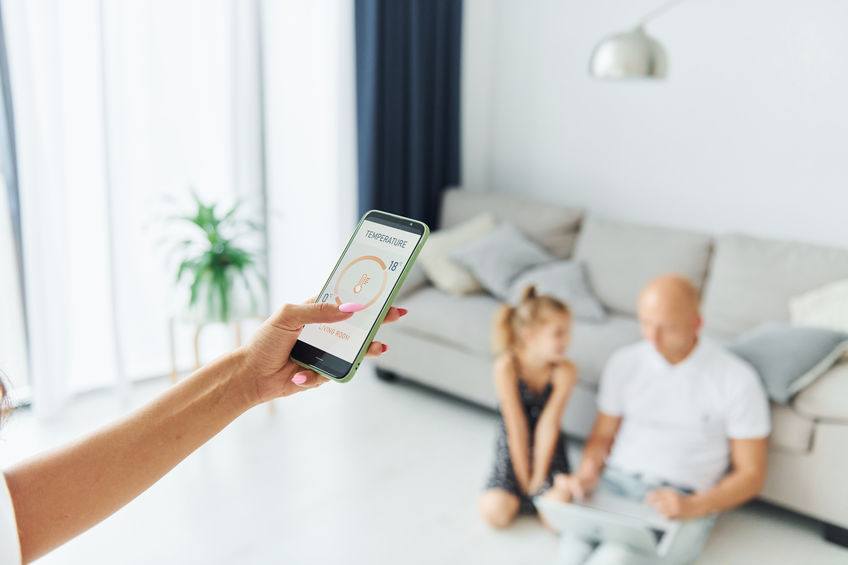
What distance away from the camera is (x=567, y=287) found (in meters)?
3.12

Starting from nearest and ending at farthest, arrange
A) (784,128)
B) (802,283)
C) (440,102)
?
(802,283), (784,128), (440,102)

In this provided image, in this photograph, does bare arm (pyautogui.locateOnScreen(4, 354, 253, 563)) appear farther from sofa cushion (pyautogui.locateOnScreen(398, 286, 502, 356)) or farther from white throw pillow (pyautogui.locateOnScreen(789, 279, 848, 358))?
white throw pillow (pyautogui.locateOnScreen(789, 279, 848, 358))

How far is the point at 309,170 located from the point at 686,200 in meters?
1.85

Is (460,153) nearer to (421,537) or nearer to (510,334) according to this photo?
(510,334)

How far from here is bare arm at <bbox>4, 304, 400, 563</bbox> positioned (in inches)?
35.4

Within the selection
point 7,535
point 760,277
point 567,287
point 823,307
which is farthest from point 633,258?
point 7,535

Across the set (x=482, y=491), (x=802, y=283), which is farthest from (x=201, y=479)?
(x=802, y=283)

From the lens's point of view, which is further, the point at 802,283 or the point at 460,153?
the point at 460,153

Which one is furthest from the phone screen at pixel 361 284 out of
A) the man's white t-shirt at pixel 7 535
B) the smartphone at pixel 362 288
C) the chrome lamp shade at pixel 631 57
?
the chrome lamp shade at pixel 631 57

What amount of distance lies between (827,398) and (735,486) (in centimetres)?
39

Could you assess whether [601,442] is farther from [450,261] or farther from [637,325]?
[450,261]

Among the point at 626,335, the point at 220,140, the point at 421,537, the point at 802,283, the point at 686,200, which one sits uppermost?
the point at 220,140

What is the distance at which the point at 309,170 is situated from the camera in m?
3.56

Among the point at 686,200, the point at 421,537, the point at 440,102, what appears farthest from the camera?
the point at 440,102
